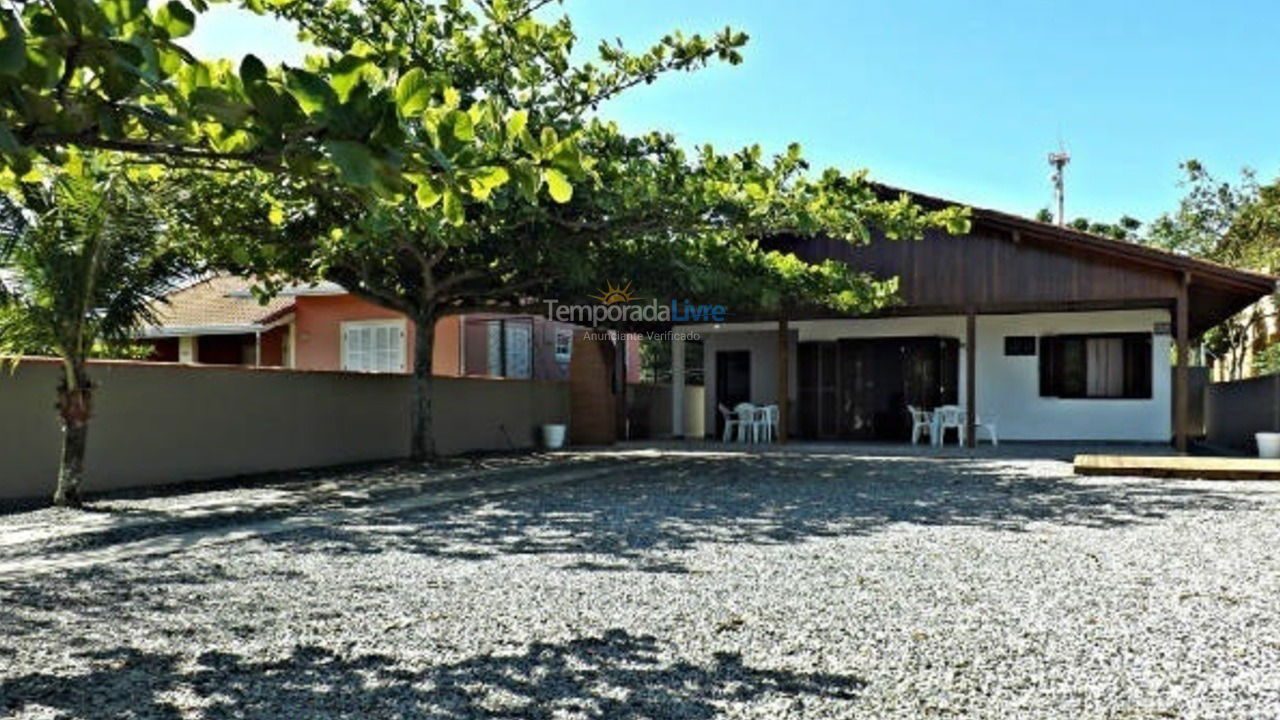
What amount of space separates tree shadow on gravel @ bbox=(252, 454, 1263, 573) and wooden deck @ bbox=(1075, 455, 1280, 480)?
504mm

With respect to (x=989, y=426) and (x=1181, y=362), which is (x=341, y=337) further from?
(x=1181, y=362)

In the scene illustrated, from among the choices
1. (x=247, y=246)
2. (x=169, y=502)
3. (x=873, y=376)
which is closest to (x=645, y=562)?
(x=169, y=502)

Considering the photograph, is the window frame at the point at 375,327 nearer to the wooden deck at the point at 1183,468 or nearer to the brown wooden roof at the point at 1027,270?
the brown wooden roof at the point at 1027,270

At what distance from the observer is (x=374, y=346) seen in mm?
19625

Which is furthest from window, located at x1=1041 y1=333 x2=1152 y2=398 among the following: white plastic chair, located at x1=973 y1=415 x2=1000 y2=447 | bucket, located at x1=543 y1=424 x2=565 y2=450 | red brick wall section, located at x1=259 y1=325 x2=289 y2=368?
red brick wall section, located at x1=259 y1=325 x2=289 y2=368

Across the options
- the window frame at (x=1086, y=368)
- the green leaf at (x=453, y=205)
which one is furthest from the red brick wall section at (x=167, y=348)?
the green leaf at (x=453, y=205)

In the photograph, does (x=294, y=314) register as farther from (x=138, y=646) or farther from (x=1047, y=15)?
(x=138, y=646)

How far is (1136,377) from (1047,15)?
21.1 feet

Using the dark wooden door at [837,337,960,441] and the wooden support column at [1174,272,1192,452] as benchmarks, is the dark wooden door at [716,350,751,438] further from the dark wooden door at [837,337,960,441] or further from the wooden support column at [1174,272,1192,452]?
the wooden support column at [1174,272,1192,452]

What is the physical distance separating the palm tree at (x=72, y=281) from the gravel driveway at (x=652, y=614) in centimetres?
98

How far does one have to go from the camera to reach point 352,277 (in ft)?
42.7

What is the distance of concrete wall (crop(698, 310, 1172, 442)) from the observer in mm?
16781

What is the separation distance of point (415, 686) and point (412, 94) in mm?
2090

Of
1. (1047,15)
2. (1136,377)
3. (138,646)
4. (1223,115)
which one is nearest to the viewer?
(138,646)
